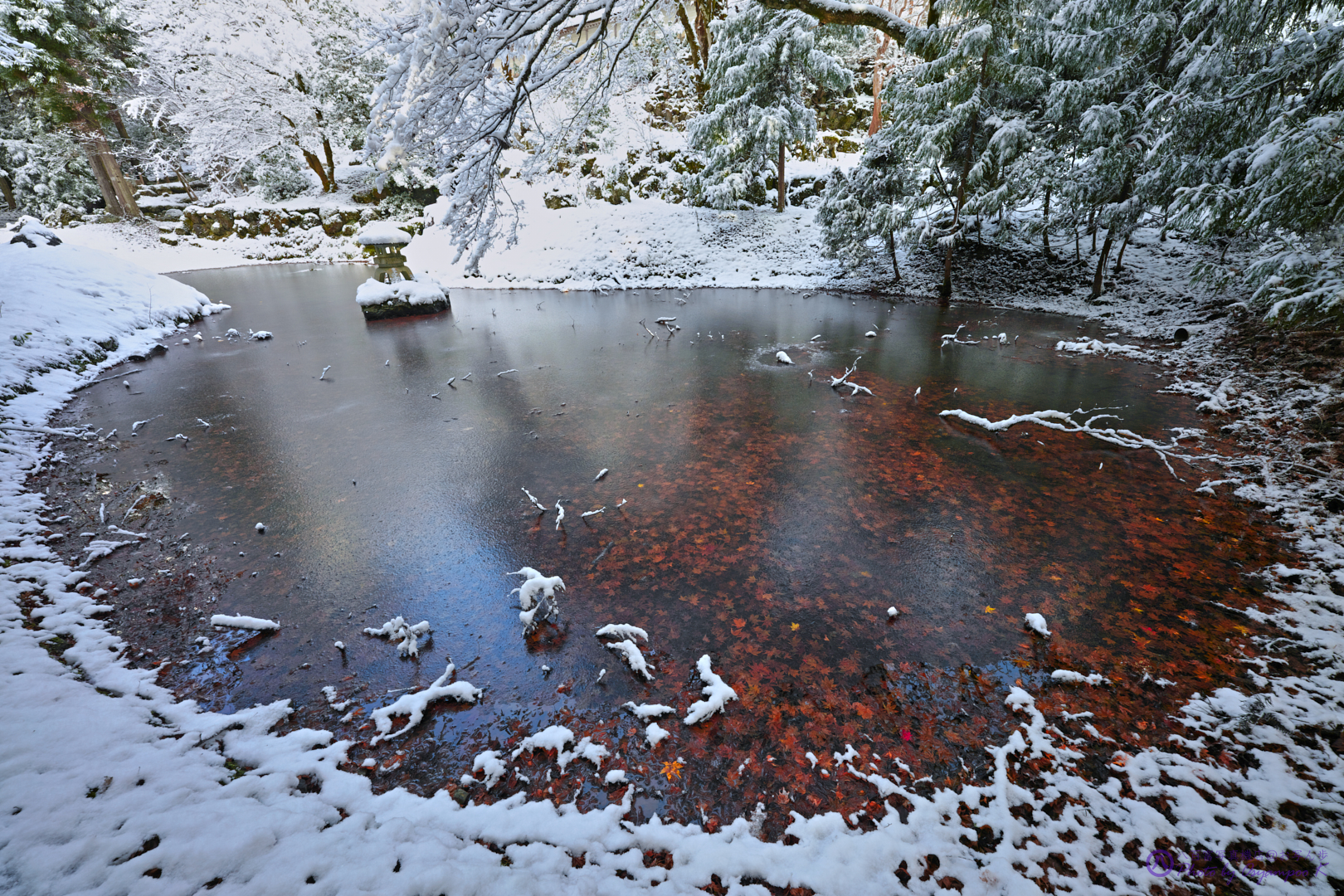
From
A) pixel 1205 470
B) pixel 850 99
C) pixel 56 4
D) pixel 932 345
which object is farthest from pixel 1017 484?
pixel 56 4

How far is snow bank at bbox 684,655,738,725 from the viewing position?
8.72 ft

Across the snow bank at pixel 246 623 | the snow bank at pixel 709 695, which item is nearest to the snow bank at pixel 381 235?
the snow bank at pixel 246 623

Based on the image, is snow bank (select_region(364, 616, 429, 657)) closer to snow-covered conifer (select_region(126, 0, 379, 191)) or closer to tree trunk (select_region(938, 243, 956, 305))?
tree trunk (select_region(938, 243, 956, 305))

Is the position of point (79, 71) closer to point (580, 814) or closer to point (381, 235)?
point (381, 235)

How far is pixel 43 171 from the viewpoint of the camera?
26.9 m

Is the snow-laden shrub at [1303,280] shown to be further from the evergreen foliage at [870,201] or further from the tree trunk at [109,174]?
the tree trunk at [109,174]

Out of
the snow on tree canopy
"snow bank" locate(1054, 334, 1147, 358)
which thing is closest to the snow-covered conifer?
the snow on tree canopy

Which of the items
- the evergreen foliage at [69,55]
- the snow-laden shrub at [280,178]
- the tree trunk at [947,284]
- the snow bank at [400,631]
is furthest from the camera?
the snow-laden shrub at [280,178]

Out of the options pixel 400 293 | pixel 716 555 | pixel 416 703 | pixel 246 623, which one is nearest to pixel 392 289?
pixel 400 293

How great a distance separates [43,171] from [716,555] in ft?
146

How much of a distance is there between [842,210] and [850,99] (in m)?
18.4

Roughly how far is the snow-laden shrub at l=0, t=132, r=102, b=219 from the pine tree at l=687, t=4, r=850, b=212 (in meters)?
34.5

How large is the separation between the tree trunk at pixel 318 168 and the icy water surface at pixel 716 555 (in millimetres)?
28640

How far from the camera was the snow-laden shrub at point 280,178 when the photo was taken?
28203 mm
